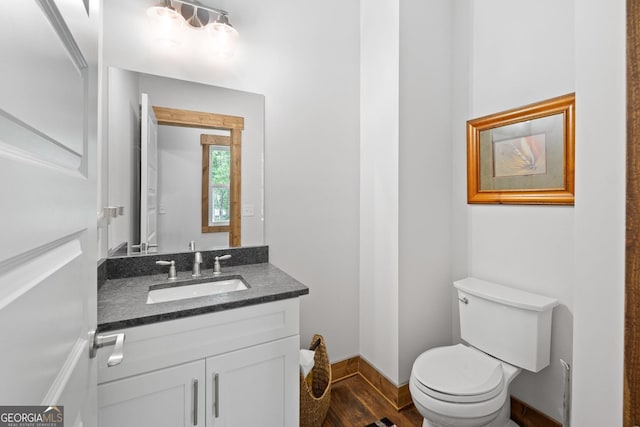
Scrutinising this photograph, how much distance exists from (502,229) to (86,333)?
192 centimetres

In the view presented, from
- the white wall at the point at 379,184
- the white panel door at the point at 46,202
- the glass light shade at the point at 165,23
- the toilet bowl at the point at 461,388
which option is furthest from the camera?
the white wall at the point at 379,184

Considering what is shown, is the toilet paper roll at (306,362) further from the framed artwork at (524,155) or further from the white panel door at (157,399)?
the framed artwork at (524,155)

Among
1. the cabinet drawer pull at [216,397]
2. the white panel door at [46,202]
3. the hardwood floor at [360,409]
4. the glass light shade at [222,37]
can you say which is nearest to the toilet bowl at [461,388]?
the hardwood floor at [360,409]

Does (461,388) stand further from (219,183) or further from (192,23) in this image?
(192,23)

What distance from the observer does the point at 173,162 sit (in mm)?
1686

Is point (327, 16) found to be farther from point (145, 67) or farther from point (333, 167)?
point (145, 67)

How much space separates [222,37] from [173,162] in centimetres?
74

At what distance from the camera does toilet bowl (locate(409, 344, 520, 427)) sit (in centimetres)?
132

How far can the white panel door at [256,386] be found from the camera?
3.92 ft

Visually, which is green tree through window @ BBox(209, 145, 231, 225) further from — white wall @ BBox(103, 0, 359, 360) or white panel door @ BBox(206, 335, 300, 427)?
white panel door @ BBox(206, 335, 300, 427)

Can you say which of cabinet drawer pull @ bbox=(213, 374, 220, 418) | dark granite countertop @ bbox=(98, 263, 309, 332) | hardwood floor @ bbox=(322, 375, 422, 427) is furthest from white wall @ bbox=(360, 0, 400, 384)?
cabinet drawer pull @ bbox=(213, 374, 220, 418)

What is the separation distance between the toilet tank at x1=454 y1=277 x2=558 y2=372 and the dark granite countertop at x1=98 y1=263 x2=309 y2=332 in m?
1.01

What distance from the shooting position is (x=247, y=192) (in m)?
1.84

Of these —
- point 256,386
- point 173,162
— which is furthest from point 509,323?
point 173,162
